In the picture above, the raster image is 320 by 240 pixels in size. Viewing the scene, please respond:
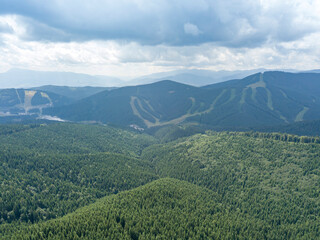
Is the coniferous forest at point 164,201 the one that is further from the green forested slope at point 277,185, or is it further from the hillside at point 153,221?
the green forested slope at point 277,185

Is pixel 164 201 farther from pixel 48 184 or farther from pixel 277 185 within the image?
pixel 48 184

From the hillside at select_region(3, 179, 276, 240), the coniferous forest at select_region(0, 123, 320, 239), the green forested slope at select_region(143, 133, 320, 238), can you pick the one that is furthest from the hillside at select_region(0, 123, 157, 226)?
the green forested slope at select_region(143, 133, 320, 238)

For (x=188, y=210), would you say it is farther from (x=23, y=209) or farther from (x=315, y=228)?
(x=23, y=209)

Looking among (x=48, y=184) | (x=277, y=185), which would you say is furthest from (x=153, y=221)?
(x=277, y=185)

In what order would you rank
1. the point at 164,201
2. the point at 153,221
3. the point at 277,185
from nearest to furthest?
1. the point at 153,221
2. the point at 164,201
3. the point at 277,185

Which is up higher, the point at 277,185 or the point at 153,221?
the point at 277,185

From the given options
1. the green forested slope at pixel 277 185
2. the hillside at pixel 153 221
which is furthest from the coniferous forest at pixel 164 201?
the green forested slope at pixel 277 185

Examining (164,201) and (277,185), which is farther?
(277,185)

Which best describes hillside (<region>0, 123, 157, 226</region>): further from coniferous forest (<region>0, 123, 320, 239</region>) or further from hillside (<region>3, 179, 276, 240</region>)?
hillside (<region>3, 179, 276, 240</region>)

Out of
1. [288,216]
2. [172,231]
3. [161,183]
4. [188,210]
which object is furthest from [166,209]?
[288,216]
